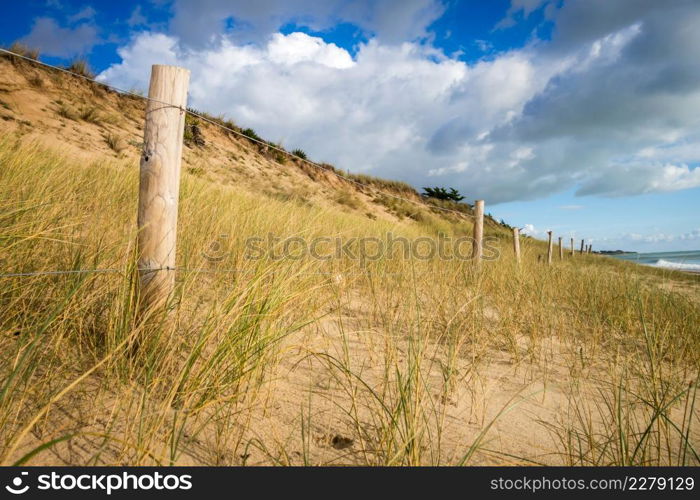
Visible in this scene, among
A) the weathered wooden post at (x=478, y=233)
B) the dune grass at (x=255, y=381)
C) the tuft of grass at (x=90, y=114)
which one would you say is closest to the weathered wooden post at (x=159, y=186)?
the dune grass at (x=255, y=381)

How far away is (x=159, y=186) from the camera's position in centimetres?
185

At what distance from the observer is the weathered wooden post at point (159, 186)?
1.84 metres

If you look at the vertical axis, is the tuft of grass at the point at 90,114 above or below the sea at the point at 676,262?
above

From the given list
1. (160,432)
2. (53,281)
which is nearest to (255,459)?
(160,432)

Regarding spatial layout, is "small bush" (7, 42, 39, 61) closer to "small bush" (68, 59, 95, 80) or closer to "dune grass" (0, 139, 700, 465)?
"small bush" (68, 59, 95, 80)

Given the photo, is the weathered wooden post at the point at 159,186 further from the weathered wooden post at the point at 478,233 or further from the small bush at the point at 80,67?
the small bush at the point at 80,67

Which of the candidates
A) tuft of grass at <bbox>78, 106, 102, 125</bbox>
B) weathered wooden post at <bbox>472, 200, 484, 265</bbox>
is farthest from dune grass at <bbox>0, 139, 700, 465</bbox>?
tuft of grass at <bbox>78, 106, 102, 125</bbox>

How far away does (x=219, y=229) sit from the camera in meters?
3.49

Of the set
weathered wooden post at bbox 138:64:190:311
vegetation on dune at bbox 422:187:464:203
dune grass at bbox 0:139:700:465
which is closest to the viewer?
dune grass at bbox 0:139:700:465

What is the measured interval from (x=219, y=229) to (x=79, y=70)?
39.1 ft

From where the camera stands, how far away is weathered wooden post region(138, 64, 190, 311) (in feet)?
6.03

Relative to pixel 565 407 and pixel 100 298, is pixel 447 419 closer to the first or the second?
pixel 565 407

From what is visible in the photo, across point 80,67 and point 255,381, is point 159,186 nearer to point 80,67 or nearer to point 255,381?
point 255,381

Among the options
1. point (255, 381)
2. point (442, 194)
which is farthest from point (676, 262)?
point (255, 381)
